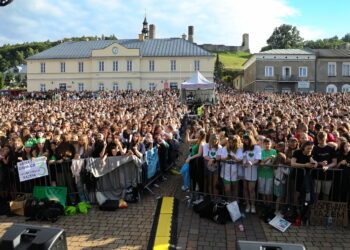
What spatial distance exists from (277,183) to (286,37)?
88.4 metres

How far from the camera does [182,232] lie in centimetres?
592

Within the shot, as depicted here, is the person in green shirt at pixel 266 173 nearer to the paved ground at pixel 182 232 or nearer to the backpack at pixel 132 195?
the paved ground at pixel 182 232

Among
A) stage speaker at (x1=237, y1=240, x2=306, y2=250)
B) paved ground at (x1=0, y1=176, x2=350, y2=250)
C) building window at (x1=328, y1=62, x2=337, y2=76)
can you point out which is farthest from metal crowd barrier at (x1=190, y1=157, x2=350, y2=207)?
building window at (x1=328, y1=62, x2=337, y2=76)

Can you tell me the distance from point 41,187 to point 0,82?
72.3m

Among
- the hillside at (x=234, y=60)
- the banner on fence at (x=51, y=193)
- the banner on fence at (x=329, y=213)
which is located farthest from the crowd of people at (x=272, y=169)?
the hillside at (x=234, y=60)

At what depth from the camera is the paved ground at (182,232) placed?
17.9 feet

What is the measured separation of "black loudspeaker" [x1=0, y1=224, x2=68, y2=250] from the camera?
10.4ft

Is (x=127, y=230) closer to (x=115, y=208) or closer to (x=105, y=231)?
(x=105, y=231)

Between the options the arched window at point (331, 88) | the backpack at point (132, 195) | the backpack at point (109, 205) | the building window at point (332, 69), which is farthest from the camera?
the arched window at point (331, 88)

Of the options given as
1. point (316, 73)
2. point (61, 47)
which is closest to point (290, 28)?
point (316, 73)

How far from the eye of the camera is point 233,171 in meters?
6.83

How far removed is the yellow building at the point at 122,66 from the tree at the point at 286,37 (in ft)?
146

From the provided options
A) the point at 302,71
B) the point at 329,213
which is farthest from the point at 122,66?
the point at 329,213

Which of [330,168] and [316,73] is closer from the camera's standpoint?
[330,168]
